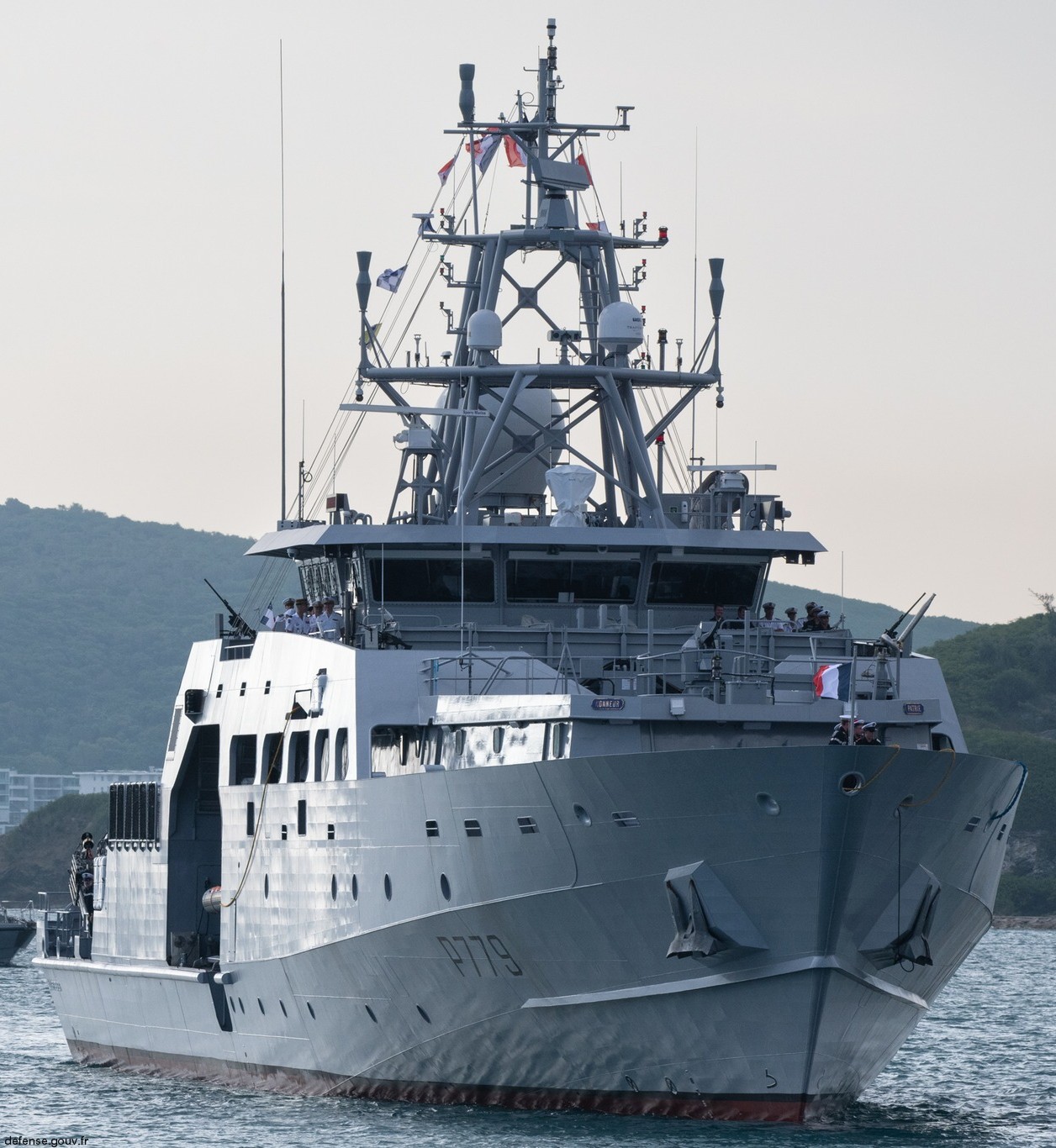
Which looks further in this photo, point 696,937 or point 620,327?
point 620,327

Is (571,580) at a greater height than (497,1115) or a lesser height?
greater

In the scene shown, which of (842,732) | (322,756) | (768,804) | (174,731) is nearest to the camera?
(768,804)

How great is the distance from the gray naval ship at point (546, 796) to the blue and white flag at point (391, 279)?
38.1 inches

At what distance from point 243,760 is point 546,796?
851 centimetres

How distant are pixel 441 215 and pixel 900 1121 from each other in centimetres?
1519

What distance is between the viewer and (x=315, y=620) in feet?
108

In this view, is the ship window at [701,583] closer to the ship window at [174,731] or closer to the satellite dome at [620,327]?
the satellite dome at [620,327]

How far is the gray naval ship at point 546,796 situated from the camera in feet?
85.5

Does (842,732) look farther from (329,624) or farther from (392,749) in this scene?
(329,624)

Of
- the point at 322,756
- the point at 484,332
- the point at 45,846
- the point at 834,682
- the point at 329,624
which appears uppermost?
the point at 484,332

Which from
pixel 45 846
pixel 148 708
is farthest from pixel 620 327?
pixel 148 708

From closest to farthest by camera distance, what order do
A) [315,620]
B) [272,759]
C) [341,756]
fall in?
[341,756] < [272,759] < [315,620]

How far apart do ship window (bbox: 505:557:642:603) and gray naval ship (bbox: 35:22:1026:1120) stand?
41 millimetres

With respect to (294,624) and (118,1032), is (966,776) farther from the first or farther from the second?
(118,1032)
